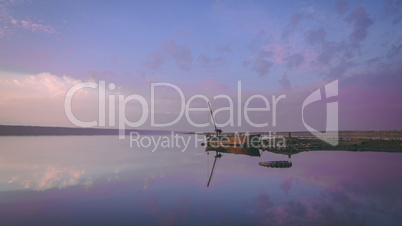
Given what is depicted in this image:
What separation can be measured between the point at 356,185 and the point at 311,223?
16.7 meters

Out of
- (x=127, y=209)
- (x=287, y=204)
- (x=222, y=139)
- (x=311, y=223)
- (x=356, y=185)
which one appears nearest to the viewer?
(x=311, y=223)

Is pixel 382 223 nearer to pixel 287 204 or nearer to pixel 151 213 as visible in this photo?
pixel 287 204

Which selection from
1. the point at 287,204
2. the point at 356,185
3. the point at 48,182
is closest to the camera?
the point at 287,204

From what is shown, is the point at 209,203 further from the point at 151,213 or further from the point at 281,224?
the point at 281,224

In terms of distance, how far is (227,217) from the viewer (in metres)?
16.5

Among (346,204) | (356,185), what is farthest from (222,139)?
(346,204)

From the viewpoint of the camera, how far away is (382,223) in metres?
15.5

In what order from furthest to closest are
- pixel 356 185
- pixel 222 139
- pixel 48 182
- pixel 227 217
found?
pixel 222 139
pixel 48 182
pixel 356 185
pixel 227 217

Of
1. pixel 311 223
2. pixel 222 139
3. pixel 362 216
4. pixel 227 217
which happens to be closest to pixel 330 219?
pixel 311 223

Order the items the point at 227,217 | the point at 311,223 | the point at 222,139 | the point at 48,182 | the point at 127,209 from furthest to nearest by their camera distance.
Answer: the point at 222,139 < the point at 48,182 < the point at 127,209 < the point at 227,217 < the point at 311,223

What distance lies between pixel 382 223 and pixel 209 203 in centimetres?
1466

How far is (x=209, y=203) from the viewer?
784 inches

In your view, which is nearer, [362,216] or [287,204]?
[362,216]

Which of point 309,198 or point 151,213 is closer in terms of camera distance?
point 151,213
